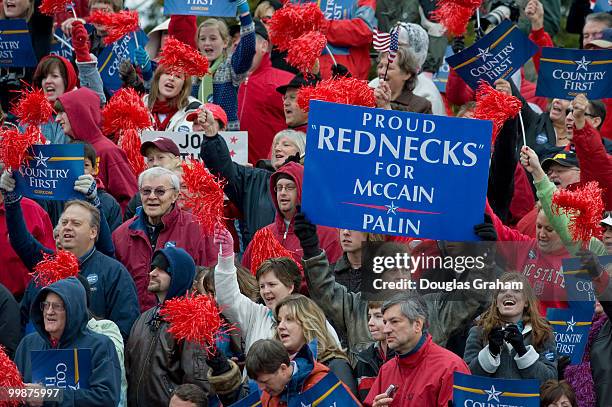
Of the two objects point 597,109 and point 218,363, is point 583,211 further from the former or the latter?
point 597,109

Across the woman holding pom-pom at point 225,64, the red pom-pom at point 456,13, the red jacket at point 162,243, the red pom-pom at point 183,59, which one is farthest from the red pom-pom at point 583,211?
the woman holding pom-pom at point 225,64

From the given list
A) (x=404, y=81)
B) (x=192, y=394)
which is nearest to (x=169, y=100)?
(x=404, y=81)

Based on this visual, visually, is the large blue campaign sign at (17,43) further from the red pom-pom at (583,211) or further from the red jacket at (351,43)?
the red pom-pom at (583,211)

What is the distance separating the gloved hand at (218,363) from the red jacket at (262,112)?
16.5ft

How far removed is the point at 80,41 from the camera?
14266mm

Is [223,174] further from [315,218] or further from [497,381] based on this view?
[497,381]

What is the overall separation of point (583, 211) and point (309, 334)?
5.94 ft

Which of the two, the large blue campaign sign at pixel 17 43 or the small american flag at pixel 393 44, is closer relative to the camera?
the small american flag at pixel 393 44

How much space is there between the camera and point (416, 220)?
9.38 metres

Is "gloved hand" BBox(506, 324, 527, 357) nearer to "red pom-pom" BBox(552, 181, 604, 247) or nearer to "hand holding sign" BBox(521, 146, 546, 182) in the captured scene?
"red pom-pom" BBox(552, 181, 604, 247)

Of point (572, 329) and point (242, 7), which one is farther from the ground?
point (242, 7)

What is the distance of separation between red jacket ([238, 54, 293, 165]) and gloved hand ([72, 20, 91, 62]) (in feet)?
4.73

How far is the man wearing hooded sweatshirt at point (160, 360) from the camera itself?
33.2 ft

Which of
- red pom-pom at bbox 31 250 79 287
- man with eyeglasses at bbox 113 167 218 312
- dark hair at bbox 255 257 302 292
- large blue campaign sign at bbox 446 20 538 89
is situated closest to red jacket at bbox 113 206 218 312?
man with eyeglasses at bbox 113 167 218 312
